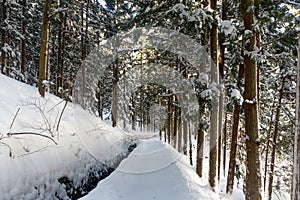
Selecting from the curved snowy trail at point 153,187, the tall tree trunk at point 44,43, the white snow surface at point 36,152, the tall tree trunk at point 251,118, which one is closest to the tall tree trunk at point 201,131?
the curved snowy trail at point 153,187

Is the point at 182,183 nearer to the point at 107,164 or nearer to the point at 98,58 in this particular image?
the point at 107,164

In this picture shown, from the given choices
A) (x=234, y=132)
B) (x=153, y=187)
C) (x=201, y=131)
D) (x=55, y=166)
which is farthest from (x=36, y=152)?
(x=234, y=132)

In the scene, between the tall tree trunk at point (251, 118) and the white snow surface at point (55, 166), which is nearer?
the white snow surface at point (55, 166)

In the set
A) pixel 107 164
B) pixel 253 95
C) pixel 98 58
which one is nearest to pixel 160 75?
pixel 98 58

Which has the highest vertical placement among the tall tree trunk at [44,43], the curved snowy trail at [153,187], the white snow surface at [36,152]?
the tall tree trunk at [44,43]

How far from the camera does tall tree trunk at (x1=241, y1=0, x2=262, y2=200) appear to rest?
6488 mm

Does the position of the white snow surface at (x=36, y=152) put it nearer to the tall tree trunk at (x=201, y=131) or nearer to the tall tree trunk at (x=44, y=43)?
the tall tree trunk at (x=44, y=43)

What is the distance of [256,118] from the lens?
21.4 feet

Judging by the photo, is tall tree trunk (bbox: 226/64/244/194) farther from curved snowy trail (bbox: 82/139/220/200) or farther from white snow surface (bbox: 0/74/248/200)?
curved snowy trail (bbox: 82/139/220/200)

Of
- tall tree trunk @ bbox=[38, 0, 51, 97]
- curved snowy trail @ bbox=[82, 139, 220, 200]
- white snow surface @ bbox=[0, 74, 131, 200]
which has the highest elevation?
tall tree trunk @ bbox=[38, 0, 51, 97]

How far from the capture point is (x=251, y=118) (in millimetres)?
6535

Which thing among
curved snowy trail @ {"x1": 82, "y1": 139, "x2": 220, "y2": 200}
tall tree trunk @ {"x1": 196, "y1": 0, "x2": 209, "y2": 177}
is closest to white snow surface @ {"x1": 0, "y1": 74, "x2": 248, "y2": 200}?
curved snowy trail @ {"x1": 82, "y1": 139, "x2": 220, "y2": 200}

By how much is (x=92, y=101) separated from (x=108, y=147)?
15.1 meters

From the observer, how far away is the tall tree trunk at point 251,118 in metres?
6.49
